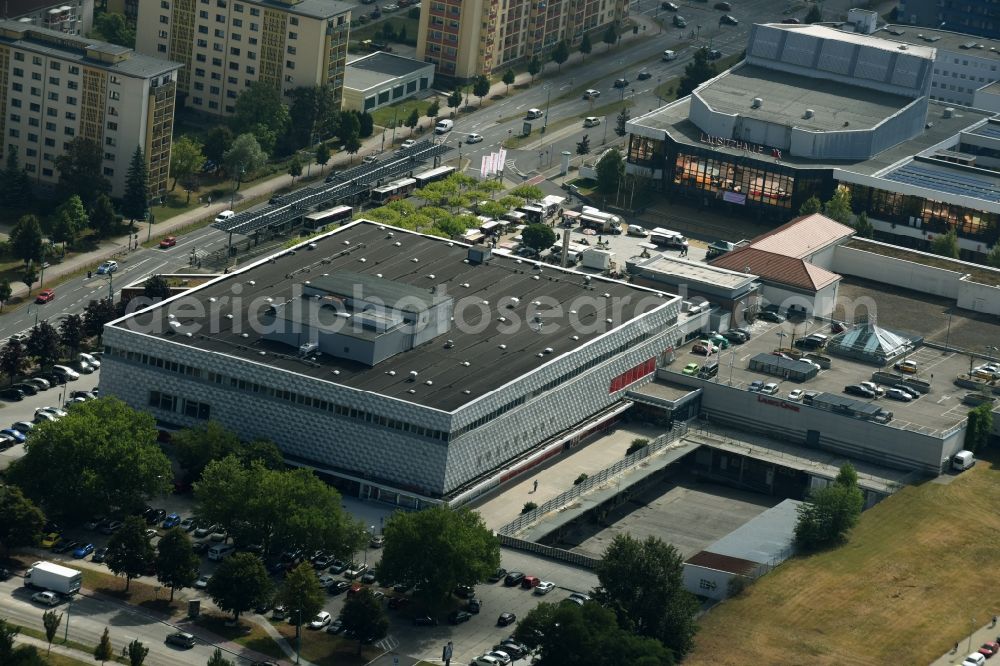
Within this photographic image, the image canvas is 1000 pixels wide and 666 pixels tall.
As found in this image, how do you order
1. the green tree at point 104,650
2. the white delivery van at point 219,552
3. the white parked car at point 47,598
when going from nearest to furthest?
1. the green tree at point 104,650
2. the white parked car at point 47,598
3. the white delivery van at point 219,552

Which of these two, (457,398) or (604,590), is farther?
(457,398)

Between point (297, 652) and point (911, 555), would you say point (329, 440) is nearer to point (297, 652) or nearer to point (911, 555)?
point (297, 652)

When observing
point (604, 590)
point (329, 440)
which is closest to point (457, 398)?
point (329, 440)

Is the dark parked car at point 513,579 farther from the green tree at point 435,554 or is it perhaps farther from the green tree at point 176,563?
the green tree at point 176,563

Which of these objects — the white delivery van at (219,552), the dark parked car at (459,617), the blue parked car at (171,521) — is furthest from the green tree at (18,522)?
the dark parked car at (459,617)

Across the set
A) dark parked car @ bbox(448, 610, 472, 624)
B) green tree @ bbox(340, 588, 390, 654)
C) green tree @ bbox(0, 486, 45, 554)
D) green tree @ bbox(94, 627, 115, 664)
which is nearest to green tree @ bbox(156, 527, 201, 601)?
green tree @ bbox(94, 627, 115, 664)

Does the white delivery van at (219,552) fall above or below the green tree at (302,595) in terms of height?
below

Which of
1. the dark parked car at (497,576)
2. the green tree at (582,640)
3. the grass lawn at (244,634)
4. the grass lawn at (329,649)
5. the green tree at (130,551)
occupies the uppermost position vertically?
the green tree at (582,640)
